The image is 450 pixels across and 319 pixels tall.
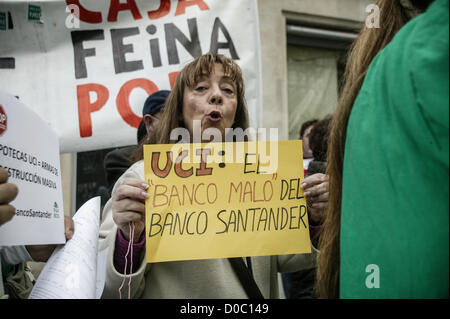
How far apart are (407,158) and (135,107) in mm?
1936

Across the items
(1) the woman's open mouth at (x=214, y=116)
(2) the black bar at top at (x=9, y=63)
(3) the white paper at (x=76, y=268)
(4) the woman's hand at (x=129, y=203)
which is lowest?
(3) the white paper at (x=76, y=268)

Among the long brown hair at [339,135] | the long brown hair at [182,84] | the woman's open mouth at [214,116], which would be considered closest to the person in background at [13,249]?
the long brown hair at [182,84]

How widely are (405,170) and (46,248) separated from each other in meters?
1.05

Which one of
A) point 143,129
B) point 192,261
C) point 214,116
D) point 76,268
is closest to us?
point 76,268

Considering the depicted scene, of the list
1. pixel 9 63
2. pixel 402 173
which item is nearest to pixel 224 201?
pixel 402 173

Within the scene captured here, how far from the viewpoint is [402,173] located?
579mm

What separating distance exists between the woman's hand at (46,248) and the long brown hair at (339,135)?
737mm

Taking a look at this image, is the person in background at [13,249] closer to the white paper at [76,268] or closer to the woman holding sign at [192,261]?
the white paper at [76,268]

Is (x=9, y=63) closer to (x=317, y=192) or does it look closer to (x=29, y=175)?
(x=29, y=175)

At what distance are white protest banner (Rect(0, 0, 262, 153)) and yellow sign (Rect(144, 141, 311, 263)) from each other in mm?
997

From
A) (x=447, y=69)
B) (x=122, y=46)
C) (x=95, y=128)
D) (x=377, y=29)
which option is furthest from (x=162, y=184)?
(x=122, y=46)

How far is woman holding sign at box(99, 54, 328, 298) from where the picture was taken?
1.19m

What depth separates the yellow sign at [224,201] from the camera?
1.17 m

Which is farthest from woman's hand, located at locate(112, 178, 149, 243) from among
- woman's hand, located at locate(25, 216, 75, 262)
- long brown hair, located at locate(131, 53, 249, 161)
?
long brown hair, located at locate(131, 53, 249, 161)
